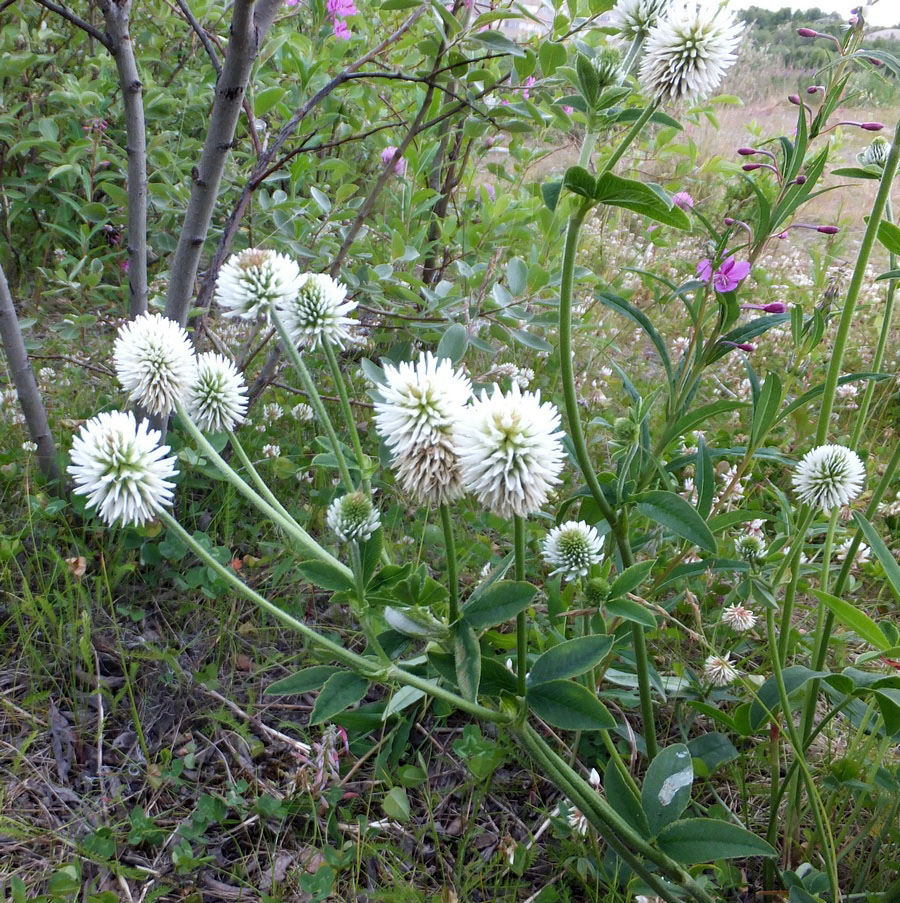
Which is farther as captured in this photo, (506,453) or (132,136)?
(132,136)

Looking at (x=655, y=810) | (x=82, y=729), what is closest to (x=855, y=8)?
(x=655, y=810)

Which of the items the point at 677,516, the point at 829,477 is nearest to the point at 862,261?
the point at 829,477

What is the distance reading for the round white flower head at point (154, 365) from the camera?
123cm

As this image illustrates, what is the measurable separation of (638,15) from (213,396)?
93 cm

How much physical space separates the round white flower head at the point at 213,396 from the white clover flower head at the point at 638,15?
860 millimetres

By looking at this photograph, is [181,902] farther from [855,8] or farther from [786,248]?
[786,248]

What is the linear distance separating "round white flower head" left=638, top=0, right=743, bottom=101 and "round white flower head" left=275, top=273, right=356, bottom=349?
595 mm

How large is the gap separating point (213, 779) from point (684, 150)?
92.4 inches

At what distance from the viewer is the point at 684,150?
2512mm

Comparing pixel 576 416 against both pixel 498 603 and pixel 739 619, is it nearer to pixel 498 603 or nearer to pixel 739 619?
pixel 498 603

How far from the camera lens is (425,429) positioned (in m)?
1.01

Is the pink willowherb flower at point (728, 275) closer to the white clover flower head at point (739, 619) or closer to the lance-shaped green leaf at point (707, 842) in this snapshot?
the white clover flower head at point (739, 619)

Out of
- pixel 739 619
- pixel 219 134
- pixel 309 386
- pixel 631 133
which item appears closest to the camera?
pixel 631 133

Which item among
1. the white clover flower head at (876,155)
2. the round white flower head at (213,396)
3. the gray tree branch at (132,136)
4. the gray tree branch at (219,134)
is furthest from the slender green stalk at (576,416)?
the gray tree branch at (132,136)
